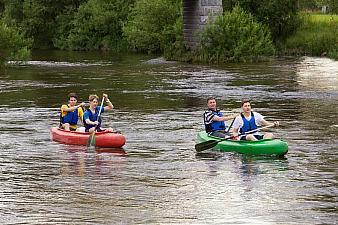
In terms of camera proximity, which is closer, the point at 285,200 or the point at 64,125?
the point at 285,200

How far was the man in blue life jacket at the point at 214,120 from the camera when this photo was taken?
58.9ft

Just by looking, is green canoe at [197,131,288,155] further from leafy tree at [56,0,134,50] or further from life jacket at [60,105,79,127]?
leafy tree at [56,0,134,50]

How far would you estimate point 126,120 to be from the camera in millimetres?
23328

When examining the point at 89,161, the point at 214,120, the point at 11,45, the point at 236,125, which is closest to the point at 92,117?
the point at 89,161

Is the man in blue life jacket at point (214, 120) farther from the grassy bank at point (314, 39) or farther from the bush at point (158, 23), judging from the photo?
the bush at point (158, 23)

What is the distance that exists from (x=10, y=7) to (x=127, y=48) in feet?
49.5

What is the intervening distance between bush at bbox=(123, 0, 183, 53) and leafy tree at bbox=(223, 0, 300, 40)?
373cm

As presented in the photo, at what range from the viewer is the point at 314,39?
52719mm

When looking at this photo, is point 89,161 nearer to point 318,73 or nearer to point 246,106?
point 246,106

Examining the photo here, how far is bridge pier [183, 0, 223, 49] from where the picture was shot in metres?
49.1

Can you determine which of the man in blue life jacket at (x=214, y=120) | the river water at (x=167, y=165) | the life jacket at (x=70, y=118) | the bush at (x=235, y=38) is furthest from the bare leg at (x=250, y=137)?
the bush at (x=235, y=38)

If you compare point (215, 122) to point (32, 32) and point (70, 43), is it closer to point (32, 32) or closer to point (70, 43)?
point (70, 43)

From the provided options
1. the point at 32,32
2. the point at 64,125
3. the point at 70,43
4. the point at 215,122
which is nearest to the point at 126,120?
the point at 64,125

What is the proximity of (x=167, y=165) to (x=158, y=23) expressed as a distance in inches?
1548
